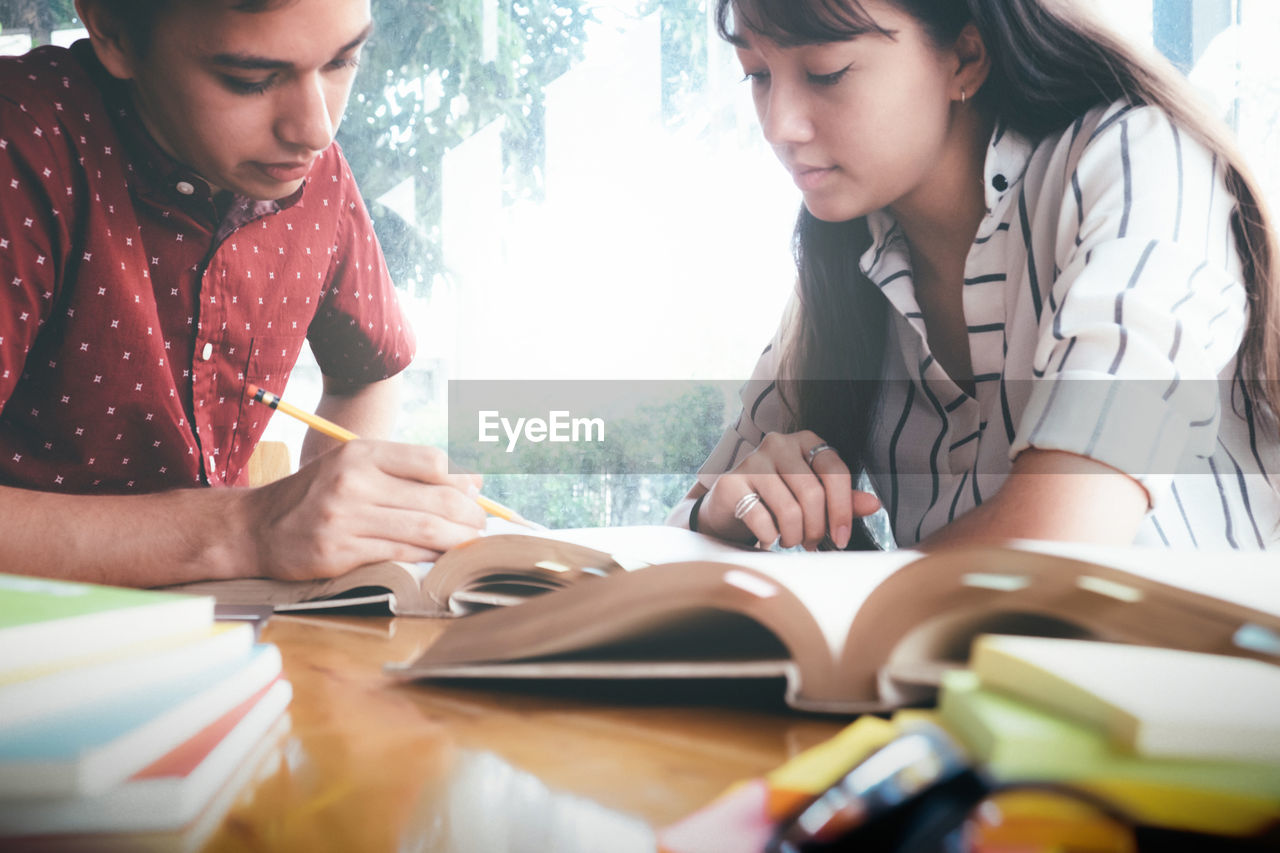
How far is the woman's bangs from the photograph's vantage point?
0.79 metres

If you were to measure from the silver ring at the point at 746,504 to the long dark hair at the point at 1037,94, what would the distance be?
0.81 feet

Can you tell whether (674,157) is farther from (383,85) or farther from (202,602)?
(202,602)

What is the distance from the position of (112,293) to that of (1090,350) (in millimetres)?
934

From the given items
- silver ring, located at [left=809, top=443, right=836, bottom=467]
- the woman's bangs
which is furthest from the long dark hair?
silver ring, located at [left=809, top=443, right=836, bottom=467]

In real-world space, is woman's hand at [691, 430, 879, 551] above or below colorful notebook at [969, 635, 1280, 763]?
below

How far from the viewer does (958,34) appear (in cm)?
86

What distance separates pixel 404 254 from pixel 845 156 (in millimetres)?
1511

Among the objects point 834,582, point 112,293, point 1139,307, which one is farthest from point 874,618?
Answer: point 112,293

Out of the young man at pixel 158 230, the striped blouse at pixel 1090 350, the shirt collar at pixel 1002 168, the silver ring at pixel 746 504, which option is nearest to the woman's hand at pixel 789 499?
the silver ring at pixel 746 504

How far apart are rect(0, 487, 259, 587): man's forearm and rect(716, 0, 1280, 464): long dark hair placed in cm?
62

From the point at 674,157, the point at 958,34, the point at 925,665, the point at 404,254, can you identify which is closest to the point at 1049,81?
the point at 958,34

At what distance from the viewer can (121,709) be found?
7.5 inches

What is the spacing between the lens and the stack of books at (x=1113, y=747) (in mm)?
145

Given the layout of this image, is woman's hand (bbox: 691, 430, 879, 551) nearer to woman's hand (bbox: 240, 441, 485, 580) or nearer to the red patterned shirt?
woman's hand (bbox: 240, 441, 485, 580)
